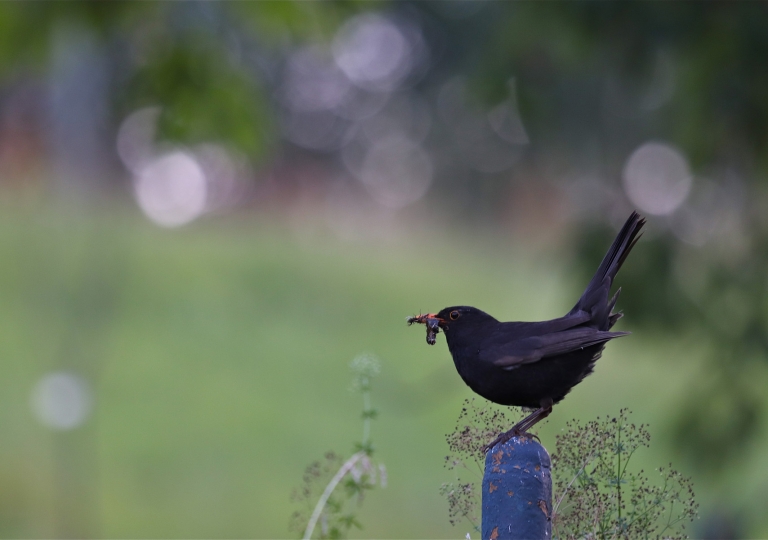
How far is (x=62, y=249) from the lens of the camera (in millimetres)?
10812

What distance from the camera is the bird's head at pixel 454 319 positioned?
6.32 feet

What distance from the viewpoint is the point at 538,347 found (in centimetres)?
180

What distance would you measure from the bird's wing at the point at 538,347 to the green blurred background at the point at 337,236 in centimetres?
38

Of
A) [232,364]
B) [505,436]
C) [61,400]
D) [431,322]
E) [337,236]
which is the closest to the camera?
[505,436]

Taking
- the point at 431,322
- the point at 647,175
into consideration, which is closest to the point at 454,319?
the point at 431,322

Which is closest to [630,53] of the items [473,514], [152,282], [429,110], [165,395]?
[473,514]

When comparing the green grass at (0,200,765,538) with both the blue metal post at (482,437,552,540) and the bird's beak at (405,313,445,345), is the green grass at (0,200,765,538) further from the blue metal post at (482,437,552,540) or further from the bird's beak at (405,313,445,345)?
the blue metal post at (482,437,552,540)

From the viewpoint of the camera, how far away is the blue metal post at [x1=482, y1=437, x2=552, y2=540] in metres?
1.53

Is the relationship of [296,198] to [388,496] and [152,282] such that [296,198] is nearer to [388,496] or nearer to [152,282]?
[152,282]

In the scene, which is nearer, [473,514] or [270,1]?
[473,514]

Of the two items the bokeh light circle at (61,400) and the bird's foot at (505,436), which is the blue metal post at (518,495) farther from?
the bokeh light circle at (61,400)

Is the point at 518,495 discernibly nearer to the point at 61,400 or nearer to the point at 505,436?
the point at 505,436

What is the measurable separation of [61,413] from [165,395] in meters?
1.65

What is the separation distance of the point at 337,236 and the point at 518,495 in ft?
35.4
